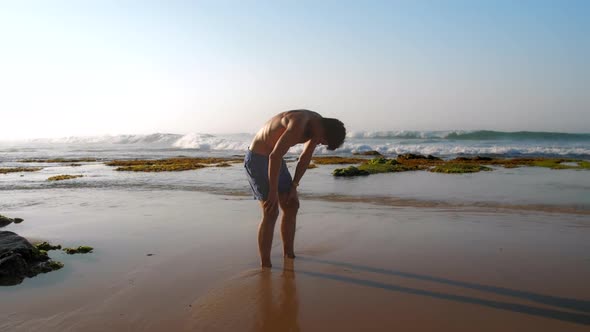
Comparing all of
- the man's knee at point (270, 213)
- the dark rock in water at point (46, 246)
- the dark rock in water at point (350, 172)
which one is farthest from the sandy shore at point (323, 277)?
the dark rock in water at point (350, 172)

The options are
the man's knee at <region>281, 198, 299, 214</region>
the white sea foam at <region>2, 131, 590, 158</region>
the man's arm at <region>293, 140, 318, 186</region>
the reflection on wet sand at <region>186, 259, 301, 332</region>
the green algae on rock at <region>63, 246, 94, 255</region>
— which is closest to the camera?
the reflection on wet sand at <region>186, 259, 301, 332</region>

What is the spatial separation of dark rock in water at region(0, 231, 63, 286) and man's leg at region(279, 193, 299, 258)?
227cm

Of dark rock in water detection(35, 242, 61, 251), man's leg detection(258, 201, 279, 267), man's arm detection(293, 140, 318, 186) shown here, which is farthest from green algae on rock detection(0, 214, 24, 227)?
man's arm detection(293, 140, 318, 186)

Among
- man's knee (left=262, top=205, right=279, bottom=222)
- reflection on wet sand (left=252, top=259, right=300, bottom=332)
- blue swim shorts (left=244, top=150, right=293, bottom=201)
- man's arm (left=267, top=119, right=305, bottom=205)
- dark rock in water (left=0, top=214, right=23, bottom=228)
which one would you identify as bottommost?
reflection on wet sand (left=252, top=259, right=300, bottom=332)

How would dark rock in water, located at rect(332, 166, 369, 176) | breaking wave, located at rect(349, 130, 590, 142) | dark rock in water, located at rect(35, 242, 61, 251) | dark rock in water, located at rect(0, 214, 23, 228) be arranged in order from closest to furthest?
dark rock in water, located at rect(35, 242, 61, 251) < dark rock in water, located at rect(0, 214, 23, 228) < dark rock in water, located at rect(332, 166, 369, 176) < breaking wave, located at rect(349, 130, 590, 142)

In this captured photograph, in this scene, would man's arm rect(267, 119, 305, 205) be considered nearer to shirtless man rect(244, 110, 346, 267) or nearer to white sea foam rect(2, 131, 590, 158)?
shirtless man rect(244, 110, 346, 267)

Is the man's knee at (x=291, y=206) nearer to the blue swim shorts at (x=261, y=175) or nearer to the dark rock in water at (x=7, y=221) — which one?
the blue swim shorts at (x=261, y=175)

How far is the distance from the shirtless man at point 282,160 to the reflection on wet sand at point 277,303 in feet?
1.25

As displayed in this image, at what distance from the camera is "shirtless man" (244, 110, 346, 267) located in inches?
152

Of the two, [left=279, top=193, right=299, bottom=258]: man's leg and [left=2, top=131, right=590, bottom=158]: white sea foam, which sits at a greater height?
[left=2, top=131, right=590, bottom=158]: white sea foam

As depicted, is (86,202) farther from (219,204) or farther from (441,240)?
(441,240)

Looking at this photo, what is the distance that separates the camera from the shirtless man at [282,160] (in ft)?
12.7

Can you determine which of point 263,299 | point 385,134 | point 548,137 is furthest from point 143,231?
point 385,134

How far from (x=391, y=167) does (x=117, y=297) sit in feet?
40.1
